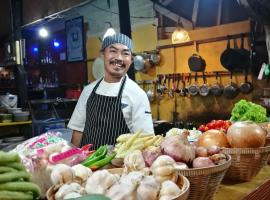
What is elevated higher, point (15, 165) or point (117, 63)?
point (117, 63)

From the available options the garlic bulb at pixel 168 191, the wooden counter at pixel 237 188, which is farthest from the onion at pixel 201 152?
the garlic bulb at pixel 168 191

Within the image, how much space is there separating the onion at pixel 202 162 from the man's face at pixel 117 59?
1936mm

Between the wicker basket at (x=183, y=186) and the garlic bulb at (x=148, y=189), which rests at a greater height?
the garlic bulb at (x=148, y=189)

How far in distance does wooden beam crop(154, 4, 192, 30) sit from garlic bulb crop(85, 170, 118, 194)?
20.6 ft

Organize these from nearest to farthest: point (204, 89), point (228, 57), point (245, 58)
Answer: point (245, 58)
point (228, 57)
point (204, 89)

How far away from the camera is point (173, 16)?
749cm

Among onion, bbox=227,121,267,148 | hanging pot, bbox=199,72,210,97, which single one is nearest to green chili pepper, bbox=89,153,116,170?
onion, bbox=227,121,267,148

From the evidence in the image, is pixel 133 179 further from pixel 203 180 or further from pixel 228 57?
pixel 228 57

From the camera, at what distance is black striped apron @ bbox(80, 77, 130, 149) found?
3.42 metres

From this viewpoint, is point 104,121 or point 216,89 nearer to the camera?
point 104,121

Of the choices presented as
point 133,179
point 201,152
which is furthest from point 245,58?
point 133,179

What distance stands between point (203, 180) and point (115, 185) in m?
0.48

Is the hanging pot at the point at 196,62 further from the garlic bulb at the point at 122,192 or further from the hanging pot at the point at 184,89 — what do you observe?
the garlic bulb at the point at 122,192

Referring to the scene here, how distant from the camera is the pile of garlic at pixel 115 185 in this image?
1.19 metres
